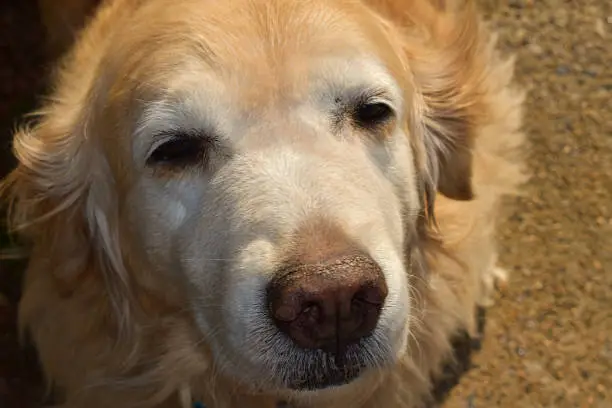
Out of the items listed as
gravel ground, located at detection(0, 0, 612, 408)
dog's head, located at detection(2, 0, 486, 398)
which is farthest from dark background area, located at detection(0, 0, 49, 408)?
dog's head, located at detection(2, 0, 486, 398)

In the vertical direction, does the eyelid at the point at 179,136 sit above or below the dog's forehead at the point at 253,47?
below

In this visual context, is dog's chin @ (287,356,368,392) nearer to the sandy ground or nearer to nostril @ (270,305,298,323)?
nostril @ (270,305,298,323)

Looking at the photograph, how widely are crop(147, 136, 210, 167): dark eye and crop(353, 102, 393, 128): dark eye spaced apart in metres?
0.32

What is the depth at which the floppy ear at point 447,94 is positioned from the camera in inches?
85.5

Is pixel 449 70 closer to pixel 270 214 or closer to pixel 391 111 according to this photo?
pixel 391 111

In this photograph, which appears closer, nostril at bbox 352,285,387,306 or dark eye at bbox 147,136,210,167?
nostril at bbox 352,285,387,306

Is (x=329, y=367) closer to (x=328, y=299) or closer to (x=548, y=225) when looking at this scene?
(x=328, y=299)

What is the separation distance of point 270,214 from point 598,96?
6.19ft

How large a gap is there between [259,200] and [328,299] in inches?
10.6

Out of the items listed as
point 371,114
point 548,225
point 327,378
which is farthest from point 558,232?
point 327,378

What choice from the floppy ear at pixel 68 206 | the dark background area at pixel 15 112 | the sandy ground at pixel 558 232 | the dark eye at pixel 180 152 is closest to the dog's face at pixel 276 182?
the dark eye at pixel 180 152

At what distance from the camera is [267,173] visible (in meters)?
1.68

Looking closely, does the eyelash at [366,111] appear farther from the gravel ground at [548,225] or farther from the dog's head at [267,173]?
the gravel ground at [548,225]

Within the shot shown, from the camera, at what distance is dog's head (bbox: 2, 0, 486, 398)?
159 cm
